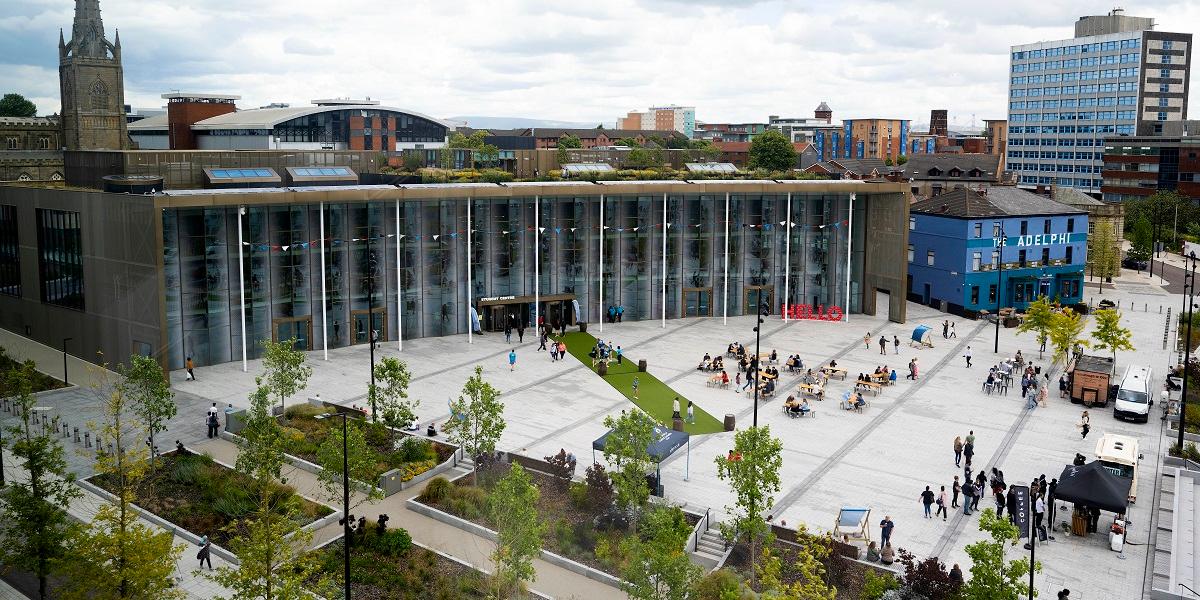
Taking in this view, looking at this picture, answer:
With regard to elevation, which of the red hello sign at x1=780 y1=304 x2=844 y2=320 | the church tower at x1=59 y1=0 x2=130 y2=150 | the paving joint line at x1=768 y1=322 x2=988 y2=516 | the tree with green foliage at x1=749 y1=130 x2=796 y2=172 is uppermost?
the church tower at x1=59 y1=0 x2=130 y2=150

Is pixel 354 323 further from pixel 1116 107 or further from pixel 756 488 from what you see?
pixel 1116 107

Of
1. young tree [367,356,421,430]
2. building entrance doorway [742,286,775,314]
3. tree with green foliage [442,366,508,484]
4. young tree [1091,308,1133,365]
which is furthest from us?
building entrance doorway [742,286,775,314]

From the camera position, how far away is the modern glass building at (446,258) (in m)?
49.7

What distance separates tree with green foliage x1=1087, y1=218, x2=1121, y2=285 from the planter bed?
6685cm

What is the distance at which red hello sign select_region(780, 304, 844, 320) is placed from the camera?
66.4 m

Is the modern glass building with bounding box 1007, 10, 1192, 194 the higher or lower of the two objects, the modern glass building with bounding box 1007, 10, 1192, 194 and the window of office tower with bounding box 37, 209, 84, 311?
the higher

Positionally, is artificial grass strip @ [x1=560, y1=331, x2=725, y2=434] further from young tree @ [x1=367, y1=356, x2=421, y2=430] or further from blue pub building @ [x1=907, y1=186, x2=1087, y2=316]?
blue pub building @ [x1=907, y1=186, x2=1087, y2=316]

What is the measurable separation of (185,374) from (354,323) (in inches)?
401

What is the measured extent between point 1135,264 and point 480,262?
68980 millimetres

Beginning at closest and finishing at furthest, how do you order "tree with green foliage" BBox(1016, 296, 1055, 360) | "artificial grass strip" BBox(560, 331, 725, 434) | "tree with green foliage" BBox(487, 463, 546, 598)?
"tree with green foliage" BBox(487, 463, 546, 598), "artificial grass strip" BBox(560, 331, 725, 434), "tree with green foliage" BBox(1016, 296, 1055, 360)

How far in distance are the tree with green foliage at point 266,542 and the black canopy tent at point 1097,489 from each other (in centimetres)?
2231

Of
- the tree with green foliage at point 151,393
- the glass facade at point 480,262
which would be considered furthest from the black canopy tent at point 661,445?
the glass facade at point 480,262

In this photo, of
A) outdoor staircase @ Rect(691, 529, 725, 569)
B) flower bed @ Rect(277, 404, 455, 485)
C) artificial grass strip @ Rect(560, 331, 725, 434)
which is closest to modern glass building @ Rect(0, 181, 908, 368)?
artificial grass strip @ Rect(560, 331, 725, 434)

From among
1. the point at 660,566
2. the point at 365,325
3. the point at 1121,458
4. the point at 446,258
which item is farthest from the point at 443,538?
the point at 446,258
